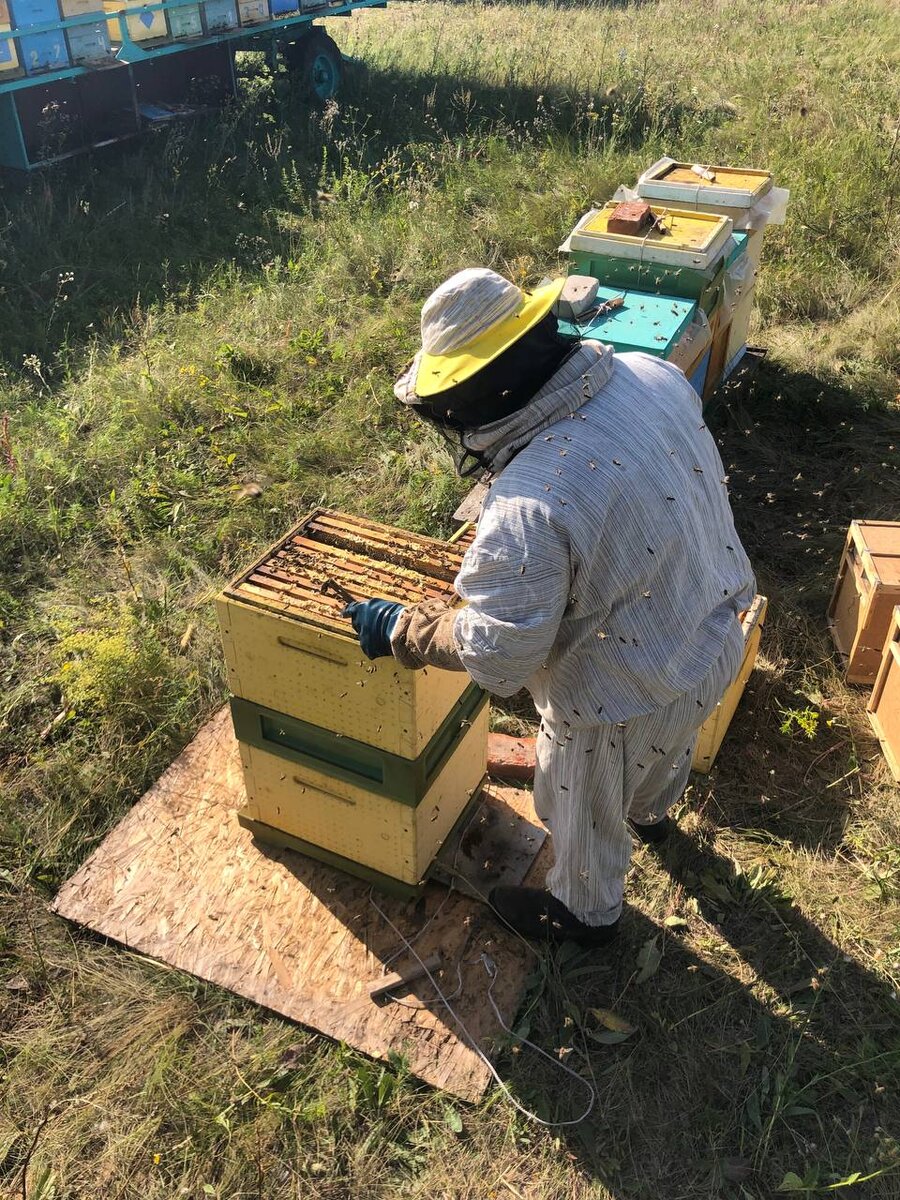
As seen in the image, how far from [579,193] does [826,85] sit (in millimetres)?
3527

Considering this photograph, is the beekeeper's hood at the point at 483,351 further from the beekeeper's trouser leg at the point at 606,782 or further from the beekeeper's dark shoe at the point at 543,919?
the beekeeper's dark shoe at the point at 543,919

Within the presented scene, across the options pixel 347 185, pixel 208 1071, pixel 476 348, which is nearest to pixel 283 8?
pixel 347 185

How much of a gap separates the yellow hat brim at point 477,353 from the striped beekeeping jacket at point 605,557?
0.14 m

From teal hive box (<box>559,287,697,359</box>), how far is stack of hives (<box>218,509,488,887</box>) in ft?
4.73

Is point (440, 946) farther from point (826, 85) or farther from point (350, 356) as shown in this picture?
point (826, 85)

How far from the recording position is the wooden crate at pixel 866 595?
3574 mm

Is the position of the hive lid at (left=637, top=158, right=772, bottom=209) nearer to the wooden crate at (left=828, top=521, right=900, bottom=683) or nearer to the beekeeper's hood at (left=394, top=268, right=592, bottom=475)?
the wooden crate at (left=828, top=521, right=900, bottom=683)

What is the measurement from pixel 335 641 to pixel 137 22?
7.29 metres

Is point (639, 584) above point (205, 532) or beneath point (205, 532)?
above

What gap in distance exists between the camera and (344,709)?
2523mm

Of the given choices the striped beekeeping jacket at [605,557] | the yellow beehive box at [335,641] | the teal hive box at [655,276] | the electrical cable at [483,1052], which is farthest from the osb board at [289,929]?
the teal hive box at [655,276]

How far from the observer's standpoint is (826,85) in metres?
8.73

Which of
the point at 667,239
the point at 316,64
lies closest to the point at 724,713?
the point at 667,239

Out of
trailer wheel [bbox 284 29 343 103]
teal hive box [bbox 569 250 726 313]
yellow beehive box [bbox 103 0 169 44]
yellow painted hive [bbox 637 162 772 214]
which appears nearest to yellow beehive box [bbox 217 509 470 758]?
teal hive box [bbox 569 250 726 313]
